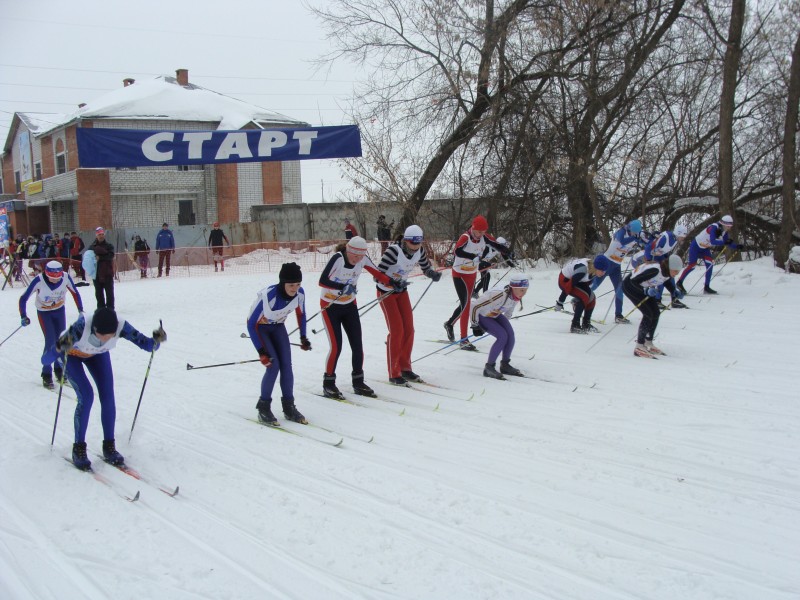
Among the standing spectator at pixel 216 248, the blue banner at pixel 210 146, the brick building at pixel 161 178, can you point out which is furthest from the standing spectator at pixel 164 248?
the brick building at pixel 161 178

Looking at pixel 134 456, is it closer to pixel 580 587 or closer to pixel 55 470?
pixel 55 470

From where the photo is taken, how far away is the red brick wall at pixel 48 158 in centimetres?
3653

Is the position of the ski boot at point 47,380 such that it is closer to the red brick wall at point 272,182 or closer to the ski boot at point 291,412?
the ski boot at point 291,412

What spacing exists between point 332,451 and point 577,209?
13.3 meters

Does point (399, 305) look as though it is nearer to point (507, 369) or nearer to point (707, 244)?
point (507, 369)

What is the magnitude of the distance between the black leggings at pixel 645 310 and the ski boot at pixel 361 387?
3715mm

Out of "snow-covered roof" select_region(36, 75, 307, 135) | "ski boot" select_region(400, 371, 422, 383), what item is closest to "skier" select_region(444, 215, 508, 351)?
"ski boot" select_region(400, 371, 422, 383)

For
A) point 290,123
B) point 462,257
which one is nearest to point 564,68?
point 462,257

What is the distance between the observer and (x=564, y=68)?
1570 cm

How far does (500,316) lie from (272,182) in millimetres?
28243

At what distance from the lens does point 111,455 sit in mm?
5293

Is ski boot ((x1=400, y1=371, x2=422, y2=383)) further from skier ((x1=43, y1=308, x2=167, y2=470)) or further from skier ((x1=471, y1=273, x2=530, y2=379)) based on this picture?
skier ((x1=43, y1=308, x2=167, y2=470))

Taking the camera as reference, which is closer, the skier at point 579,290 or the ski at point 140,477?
the ski at point 140,477

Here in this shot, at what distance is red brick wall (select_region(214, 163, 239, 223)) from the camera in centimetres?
3288
